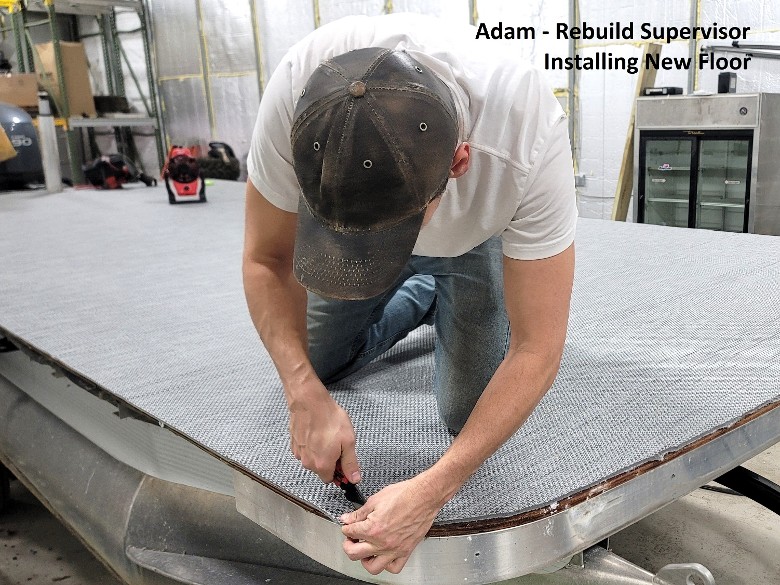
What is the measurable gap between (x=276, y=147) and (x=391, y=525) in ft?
1.59

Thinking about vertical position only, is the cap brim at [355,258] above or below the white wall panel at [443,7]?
below

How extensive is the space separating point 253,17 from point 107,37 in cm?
223

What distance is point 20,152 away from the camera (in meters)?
4.77

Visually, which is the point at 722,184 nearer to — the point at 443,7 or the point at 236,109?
the point at 443,7

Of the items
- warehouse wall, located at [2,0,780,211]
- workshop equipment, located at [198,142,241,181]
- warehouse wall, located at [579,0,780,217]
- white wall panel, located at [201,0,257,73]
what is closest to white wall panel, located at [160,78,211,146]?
warehouse wall, located at [2,0,780,211]

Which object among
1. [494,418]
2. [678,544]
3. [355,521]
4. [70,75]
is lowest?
[678,544]

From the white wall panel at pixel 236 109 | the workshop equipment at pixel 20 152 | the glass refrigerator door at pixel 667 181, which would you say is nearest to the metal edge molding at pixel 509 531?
the glass refrigerator door at pixel 667 181

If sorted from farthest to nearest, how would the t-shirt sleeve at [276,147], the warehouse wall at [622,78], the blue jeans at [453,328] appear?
the warehouse wall at [622,78]
the blue jeans at [453,328]
the t-shirt sleeve at [276,147]

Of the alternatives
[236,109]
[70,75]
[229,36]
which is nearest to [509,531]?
[236,109]

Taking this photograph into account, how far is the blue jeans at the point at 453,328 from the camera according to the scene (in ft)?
3.62

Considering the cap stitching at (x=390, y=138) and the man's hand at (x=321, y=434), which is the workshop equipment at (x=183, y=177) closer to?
the man's hand at (x=321, y=434)

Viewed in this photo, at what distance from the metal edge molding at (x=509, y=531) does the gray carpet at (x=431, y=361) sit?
0.08 ft

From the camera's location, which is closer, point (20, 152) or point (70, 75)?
point (20, 152)

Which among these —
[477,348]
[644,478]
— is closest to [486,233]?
[477,348]
